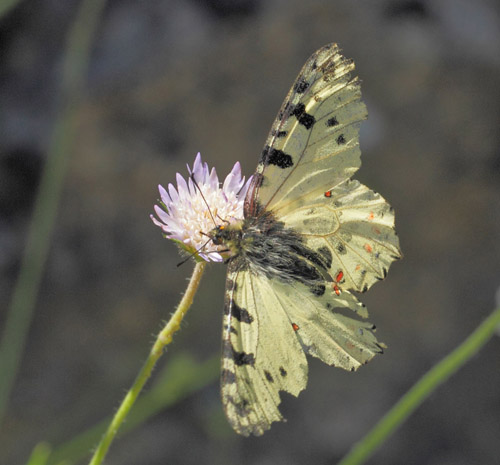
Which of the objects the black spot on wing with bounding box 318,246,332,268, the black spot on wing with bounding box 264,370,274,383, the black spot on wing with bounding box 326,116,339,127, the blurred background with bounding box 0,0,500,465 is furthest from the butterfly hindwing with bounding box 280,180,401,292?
the blurred background with bounding box 0,0,500,465

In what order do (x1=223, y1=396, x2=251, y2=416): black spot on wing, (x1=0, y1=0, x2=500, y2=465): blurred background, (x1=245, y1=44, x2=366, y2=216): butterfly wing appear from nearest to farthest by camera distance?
(x1=223, y1=396, x2=251, y2=416): black spot on wing
(x1=245, y1=44, x2=366, y2=216): butterfly wing
(x1=0, y1=0, x2=500, y2=465): blurred background

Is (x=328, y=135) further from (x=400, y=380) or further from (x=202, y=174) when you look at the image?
(x=400, y=380)

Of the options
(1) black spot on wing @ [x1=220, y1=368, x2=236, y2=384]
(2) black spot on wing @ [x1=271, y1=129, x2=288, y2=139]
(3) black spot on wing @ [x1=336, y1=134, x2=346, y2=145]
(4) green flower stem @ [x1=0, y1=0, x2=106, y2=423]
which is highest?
(4) green flower stem @ [x1=0, y1=0, x2=106, y2=423]

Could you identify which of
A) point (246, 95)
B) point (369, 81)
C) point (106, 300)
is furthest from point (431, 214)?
point (106, 300)

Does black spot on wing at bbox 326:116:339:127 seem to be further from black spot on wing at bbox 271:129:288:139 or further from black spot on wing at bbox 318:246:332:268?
black spot on wing at bbox 318:246:332:268

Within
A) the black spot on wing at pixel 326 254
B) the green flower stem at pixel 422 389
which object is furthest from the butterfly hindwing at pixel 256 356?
the green flower stem at pixel 422 389

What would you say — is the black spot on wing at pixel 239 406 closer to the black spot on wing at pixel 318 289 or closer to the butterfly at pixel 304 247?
the butterfly at pixel 304 247

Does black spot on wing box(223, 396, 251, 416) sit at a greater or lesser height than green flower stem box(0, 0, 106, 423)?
lesser

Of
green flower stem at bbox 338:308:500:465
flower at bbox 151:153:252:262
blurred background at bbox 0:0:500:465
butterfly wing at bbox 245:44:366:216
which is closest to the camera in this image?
butterfly wing at bbox 245:44:366:216

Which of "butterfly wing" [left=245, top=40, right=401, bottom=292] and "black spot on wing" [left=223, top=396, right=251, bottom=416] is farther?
"butterfly wing" [left=245, top=40, right=401, bottom=292]
